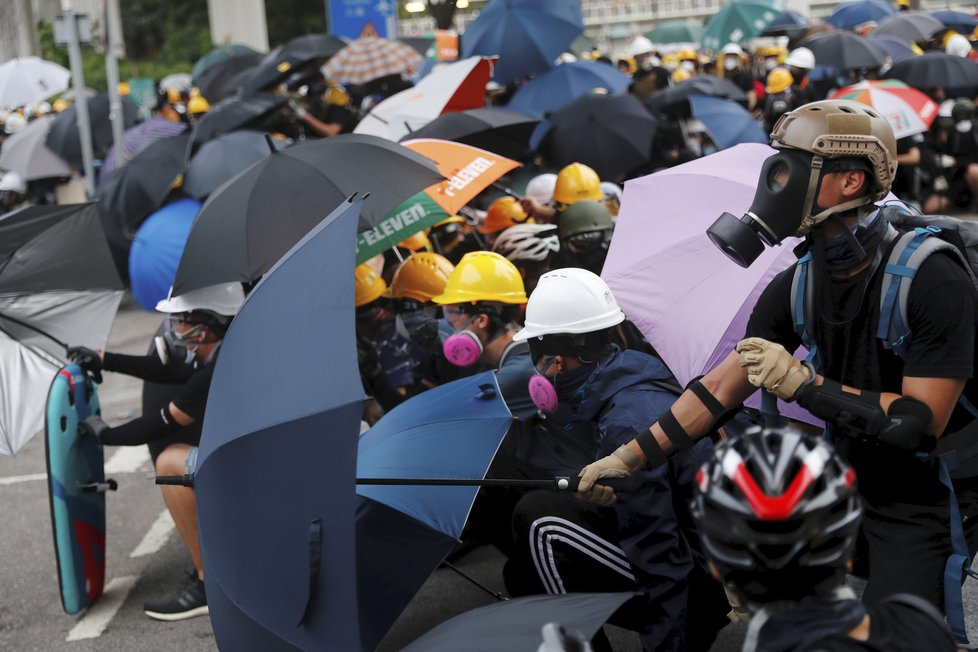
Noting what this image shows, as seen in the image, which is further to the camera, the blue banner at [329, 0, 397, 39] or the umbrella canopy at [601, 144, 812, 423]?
the blue banner at [329, 0, 397, 39]

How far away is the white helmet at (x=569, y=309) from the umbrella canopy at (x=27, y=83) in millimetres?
18626

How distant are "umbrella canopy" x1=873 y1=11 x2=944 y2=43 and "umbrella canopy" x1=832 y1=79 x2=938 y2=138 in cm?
726

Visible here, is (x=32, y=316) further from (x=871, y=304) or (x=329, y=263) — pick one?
(x=871, y=304)

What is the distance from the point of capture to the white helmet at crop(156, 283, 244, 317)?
190 inches

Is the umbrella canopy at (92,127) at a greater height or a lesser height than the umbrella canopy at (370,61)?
lesser

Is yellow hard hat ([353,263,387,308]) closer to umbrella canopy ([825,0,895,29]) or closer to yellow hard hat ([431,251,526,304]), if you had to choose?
yellow hard hat ([431,251,526,304])

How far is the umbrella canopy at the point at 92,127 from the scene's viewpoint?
14156 millimetres

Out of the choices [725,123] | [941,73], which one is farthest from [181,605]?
[941,73]

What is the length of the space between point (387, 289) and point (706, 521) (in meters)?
4.13

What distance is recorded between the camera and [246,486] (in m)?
2.66

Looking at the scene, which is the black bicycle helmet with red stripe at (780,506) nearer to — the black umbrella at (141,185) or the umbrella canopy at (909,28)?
the black umbrella at (141,185)

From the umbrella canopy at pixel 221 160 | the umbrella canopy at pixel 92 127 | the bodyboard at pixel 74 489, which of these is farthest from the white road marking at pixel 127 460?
the umbrella canopy at pixel 92 127

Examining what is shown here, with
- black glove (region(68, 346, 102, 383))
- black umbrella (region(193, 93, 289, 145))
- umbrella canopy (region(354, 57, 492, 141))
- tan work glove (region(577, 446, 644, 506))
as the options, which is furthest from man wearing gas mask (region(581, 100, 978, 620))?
black umbrella (region(193, 93, 289, 145))

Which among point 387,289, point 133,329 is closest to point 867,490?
point 387,289
